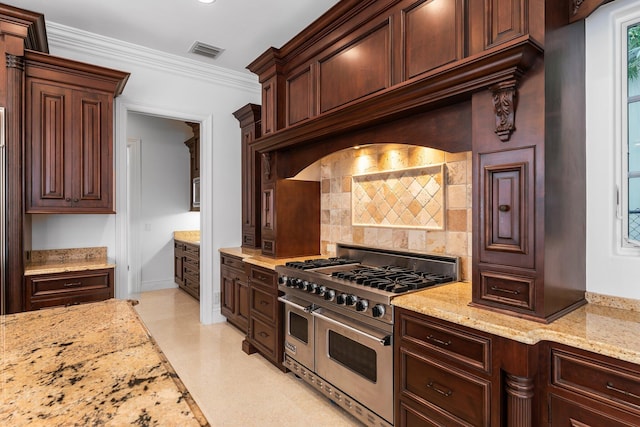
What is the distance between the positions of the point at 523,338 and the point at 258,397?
6.46 feet

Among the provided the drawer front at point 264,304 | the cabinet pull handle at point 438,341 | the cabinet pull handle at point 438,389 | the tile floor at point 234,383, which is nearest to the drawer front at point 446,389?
the cabinet pull handle at point 438,389

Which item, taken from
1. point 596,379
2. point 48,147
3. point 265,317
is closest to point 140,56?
point 48,147

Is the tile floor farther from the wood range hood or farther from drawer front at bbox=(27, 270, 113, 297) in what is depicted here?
the wood range hood

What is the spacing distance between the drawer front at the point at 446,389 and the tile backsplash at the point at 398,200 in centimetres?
77

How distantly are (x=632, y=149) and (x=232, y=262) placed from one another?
138 inches

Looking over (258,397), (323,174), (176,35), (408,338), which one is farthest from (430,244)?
(176,35)

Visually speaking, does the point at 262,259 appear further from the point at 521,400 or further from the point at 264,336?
the point at 521,400

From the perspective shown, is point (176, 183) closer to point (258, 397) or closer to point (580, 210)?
point (258, 397)

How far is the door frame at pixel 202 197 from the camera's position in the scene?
3.60 metres

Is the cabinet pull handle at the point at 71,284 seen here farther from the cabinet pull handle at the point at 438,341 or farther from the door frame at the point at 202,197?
the cabinet pull handle at the point at 438,341

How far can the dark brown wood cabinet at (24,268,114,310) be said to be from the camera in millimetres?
2766

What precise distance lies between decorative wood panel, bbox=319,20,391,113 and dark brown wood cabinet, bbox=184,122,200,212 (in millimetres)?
3416

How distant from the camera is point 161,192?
6.04m

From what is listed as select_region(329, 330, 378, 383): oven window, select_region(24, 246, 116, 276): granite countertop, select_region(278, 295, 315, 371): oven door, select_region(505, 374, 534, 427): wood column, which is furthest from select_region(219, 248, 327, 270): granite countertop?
select_region(505, 374, 534, 427): wood column
